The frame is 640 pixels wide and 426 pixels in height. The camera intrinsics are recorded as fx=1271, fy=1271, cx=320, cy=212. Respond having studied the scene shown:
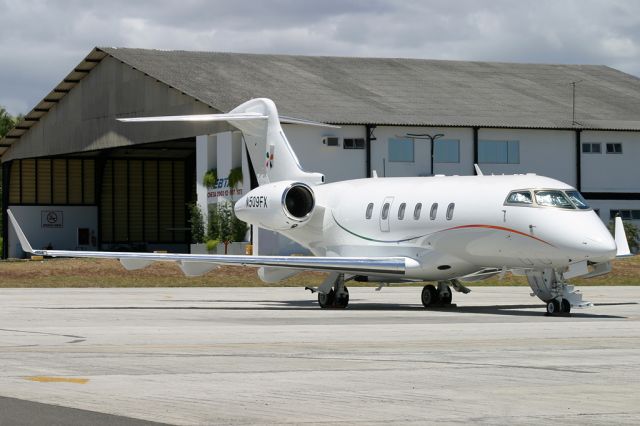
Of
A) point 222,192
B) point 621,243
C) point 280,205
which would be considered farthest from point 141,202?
point 621,243

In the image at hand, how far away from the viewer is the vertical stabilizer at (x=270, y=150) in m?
35.7

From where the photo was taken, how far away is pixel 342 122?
60219 mm

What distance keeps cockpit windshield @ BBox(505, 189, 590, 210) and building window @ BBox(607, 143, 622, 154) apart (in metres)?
40.2

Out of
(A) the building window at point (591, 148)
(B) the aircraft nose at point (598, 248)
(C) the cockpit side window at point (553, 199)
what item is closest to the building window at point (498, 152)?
(A) the building window at point (591, 148)

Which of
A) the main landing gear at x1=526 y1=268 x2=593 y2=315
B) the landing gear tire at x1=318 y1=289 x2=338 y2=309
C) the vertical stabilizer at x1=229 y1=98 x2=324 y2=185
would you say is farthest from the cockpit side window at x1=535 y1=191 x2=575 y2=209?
the vertical stabilizer at x1=229 y1=98 x2=324 y2=185

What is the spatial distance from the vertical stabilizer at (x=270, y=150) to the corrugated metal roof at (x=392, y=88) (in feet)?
71.9

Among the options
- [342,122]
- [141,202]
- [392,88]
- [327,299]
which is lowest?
[327,299]

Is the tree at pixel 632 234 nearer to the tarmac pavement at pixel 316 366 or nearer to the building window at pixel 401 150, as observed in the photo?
the building window at pixel 401 150

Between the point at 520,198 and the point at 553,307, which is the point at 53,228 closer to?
the point at 520,198

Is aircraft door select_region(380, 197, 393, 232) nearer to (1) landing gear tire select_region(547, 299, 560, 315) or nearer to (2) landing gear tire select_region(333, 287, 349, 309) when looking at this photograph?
(2) landing gear tire select_region(333, 287, 349, 309)

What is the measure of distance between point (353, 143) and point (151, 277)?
15.5 metres

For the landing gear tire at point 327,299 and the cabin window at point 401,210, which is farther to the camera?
the landing gear tire at point 327,299

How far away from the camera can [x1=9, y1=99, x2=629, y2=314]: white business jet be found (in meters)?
27.4

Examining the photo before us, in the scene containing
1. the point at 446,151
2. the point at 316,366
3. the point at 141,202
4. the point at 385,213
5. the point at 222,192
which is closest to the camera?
the point at 316,366
